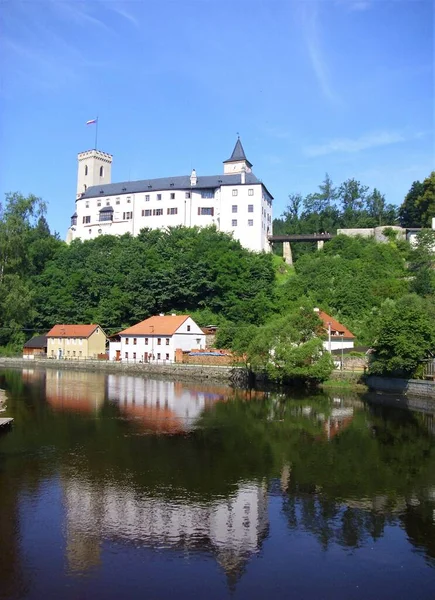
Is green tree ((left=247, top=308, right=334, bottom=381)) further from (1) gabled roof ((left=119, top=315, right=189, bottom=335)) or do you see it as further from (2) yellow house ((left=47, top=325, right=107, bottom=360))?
(2) yellow house ((left=47, top=325, right=107, bottom=360))

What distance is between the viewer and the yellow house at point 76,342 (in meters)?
61.7

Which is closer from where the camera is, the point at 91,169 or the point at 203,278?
the point at 203,278

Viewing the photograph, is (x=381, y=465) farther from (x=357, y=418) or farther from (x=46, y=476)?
(x=46, y=476)

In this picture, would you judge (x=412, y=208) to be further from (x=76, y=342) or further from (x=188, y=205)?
(x=76, y=342)

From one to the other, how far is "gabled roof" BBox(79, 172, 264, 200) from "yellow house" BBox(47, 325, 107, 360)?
23205 millimetres

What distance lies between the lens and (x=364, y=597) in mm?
10477

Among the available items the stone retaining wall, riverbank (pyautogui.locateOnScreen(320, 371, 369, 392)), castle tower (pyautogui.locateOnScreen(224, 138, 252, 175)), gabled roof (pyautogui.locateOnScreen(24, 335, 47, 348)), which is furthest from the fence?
castle tower (pyautogui.locateOnScreen(224, 138, 252, 175))

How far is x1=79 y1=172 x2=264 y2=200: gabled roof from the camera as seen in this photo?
241ft

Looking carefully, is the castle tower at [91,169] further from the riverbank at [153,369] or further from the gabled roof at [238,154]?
the riverbank at [153,369]

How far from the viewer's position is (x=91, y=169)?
9288cm

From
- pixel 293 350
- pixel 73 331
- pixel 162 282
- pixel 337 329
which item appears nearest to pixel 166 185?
pixel 162 282

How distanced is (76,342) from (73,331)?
1508 millimetres

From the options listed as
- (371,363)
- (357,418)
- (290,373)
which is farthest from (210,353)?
(357,418)

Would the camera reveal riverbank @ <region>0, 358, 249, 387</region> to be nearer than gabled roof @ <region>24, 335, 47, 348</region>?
Yes
